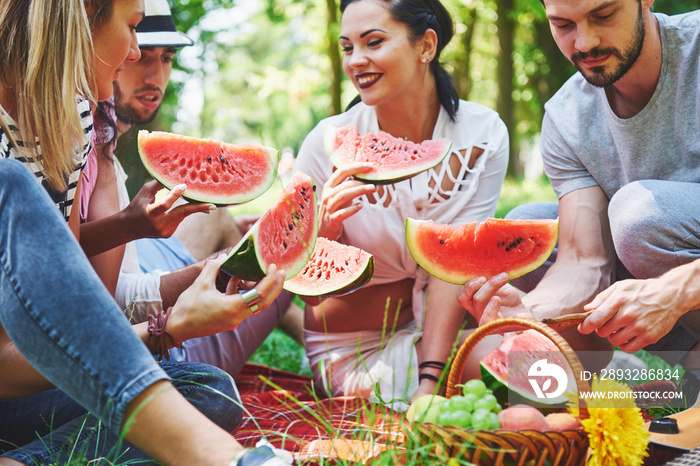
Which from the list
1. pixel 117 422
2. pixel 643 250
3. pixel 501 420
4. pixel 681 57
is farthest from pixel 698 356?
pixel 117 422

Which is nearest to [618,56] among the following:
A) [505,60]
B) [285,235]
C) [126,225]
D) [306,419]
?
[285,235]

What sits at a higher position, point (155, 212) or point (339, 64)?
point (155, 212)

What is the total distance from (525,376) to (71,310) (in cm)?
142

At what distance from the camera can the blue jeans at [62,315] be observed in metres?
1.60

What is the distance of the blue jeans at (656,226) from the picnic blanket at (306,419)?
1309mm

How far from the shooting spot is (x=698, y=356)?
9.88 feet

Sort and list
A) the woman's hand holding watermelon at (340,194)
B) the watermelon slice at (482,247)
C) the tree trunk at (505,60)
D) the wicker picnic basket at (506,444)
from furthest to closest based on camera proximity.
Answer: the tree trunk at (505,60) < the woman's hand holding watermelon at (340,194) < the watermelon slice at (482,247) < the wicker picnic basket at (506,444)

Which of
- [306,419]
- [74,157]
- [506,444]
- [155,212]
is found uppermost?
[74,157]

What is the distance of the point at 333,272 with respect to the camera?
2.86 metres

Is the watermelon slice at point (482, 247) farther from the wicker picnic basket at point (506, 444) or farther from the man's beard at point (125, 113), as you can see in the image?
the man's beard at point (125, 113)

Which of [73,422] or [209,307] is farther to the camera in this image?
[73,422]

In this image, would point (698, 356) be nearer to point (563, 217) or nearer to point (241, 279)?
point (563, 217)

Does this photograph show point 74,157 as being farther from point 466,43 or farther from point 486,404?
point 466,43

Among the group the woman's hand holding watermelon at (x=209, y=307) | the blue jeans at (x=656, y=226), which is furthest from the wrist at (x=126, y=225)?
the blue jeans at (x=656, y=226)
